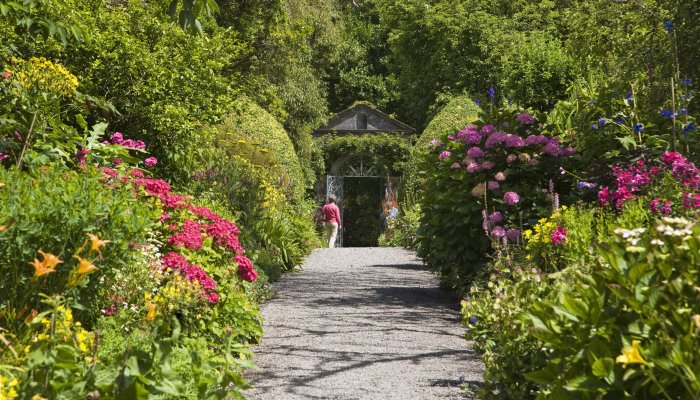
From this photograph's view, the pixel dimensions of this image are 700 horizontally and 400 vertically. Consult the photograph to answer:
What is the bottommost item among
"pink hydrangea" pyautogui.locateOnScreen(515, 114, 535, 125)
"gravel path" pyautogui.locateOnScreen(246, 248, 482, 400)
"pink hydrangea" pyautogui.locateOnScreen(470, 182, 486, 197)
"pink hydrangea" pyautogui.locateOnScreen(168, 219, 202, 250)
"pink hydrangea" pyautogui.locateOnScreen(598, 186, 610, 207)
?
"gravel path" pyautogui.locateOnScreen(246, 248, 482, 400)

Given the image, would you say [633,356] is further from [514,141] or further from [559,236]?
[514,141]

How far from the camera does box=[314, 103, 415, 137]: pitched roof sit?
31344 millimetres

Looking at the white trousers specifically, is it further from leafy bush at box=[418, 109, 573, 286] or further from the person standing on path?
leafy bush at box=[418, 109, 573, 286]

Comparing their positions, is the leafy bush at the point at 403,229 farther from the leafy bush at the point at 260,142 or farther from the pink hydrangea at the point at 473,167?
the pink hydrangea at the point at 473,167

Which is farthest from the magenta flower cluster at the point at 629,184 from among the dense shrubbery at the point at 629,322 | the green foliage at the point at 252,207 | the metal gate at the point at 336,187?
the metal gate at the point at 336,187

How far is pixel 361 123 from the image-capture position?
3159 cm

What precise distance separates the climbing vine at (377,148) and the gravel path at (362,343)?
727 inches

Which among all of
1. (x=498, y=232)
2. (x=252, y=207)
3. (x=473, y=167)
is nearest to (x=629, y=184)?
(x=498, y=232)

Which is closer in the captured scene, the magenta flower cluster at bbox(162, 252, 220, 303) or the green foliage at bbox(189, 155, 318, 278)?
the magenta flower cluster at bbox(162, 252, 220, 303)

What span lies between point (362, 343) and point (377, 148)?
77.0ft

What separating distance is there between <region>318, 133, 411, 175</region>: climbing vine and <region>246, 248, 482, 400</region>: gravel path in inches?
727

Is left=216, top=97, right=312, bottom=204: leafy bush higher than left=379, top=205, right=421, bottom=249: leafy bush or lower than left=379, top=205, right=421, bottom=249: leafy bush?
higher

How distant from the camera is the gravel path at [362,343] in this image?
17.9ft

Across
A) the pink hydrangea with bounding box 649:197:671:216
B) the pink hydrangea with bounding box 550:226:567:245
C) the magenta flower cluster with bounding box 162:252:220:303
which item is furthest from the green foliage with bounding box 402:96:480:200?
the magenta flower cluster with bounding box 162:252:220:303
